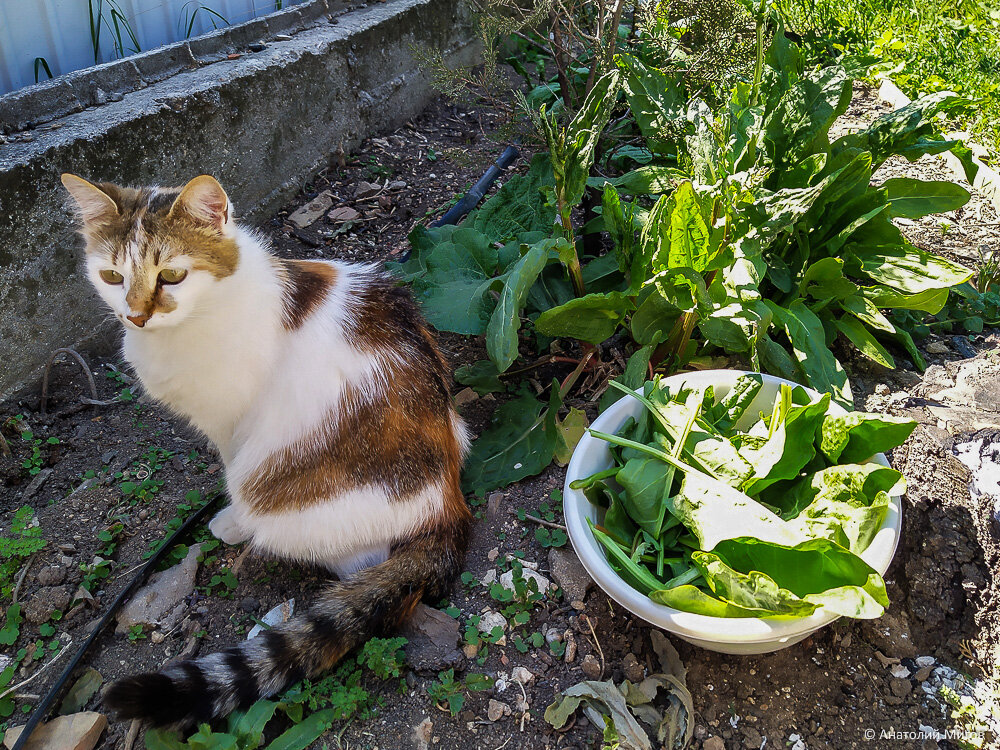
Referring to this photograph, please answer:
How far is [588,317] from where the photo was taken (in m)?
2.34

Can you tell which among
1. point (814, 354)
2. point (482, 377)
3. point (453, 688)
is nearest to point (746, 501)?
point (814, 354)

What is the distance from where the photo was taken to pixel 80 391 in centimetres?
260

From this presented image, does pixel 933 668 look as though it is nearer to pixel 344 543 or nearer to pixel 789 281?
pixel 789 281

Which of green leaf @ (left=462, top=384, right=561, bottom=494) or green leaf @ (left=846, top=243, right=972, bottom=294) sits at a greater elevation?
green leaf @ (left=846, top=243, right=972, bottom=294)

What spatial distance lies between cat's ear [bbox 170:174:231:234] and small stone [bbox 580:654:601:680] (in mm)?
1468

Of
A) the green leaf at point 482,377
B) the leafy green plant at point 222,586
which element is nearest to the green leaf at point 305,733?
the leafy green plant at point 222,586

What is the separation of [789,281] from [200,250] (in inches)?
75.8

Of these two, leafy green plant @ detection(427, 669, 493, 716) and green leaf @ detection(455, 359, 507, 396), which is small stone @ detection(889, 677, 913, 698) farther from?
green leaf @ detection(455, 359, 507, 396)

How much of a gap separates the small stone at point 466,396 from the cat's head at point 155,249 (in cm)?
106

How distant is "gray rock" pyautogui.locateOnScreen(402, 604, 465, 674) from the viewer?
6.07ft

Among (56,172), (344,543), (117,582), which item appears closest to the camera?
(344,543)

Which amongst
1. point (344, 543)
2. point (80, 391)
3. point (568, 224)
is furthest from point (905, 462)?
point (80, 391)

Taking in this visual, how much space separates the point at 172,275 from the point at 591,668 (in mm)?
1457

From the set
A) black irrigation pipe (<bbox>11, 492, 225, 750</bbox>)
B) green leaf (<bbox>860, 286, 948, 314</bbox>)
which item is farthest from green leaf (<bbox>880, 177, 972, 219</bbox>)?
black irrigation pipe (<bbox>11, 492, 225, 750</bbox>)
